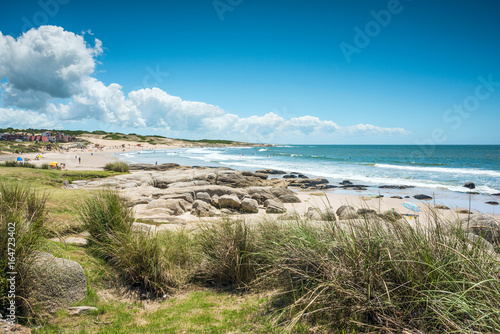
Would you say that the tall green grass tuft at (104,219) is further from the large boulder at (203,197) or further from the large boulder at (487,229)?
the large boulder at (203,197)

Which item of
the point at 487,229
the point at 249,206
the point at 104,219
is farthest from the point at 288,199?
the point at 487,229

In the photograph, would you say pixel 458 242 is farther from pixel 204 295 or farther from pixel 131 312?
pixel 131 312

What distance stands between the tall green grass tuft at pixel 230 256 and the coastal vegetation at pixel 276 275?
0.02 meters

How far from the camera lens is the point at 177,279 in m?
5.47

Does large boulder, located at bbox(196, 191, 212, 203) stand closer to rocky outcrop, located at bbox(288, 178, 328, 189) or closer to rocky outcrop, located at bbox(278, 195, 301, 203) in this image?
rocky outcrop, located at bbox(278, 195, 301, 203)

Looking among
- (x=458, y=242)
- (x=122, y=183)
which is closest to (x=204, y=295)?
(x=458, y=242)

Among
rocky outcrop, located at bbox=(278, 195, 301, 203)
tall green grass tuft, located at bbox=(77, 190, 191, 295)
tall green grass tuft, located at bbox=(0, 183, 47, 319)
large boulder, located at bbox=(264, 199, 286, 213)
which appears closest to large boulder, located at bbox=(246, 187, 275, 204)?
rocky outcrop, located at bbox=(278, 195, 301, 203)

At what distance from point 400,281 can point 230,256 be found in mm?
3278

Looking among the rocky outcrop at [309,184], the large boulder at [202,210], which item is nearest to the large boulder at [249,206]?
the large boulder at [202,210]

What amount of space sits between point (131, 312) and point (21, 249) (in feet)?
6.75

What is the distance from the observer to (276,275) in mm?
4848

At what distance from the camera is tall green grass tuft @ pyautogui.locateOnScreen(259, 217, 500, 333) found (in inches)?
108

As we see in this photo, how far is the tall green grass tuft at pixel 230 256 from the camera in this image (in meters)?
5.43

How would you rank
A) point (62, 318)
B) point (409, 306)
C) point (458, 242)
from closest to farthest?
point (409, 306) → point (458, 242) → point (62, 318)
